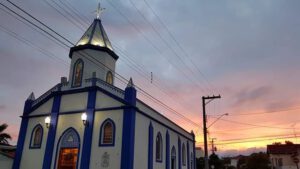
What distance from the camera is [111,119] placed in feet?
66.3

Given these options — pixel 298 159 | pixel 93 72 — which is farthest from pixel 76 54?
pixel 298 159

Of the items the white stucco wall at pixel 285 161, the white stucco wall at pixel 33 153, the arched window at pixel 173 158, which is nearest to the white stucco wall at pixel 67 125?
the white stucco wall at pixel 33 153

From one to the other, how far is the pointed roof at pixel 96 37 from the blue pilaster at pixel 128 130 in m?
5.96

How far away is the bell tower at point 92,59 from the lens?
23156mm

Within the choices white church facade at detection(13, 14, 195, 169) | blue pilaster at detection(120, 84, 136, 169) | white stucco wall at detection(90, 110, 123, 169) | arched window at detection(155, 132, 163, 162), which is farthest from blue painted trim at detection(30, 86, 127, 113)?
arched window at detection(155, 132, 163, 162)

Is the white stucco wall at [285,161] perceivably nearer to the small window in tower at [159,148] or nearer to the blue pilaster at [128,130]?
the small window in tower at [159,148]

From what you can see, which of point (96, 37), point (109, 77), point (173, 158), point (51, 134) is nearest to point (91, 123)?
point (51, 134)

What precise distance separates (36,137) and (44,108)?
233 cm

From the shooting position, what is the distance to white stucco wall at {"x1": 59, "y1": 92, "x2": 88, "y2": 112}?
21.6 metres

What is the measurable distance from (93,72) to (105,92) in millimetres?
2400

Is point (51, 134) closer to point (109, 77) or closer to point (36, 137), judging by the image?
point (36, 137)

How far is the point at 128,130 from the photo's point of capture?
19.3 meters

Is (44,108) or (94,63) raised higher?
(94,63)

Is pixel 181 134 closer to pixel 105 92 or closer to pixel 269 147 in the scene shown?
pixel 105 92
